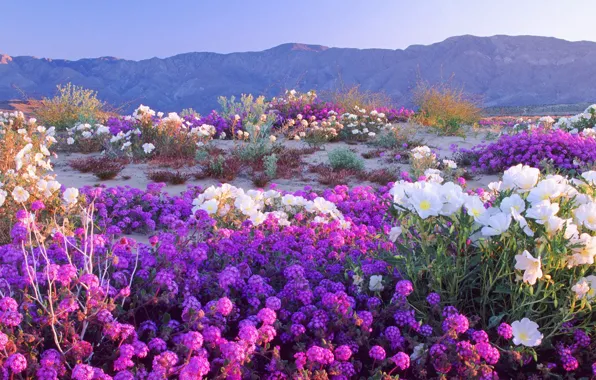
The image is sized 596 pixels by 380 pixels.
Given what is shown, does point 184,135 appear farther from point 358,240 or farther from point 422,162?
point 358,240

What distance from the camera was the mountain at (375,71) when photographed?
90000 millimetres

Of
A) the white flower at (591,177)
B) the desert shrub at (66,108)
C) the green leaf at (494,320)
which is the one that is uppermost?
the desert shrub at (66,108)

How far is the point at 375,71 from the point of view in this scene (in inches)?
4063

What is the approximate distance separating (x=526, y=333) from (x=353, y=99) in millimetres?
15611

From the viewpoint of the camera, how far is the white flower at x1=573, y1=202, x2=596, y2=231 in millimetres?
2342

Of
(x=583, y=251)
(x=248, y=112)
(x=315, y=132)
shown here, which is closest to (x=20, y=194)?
(x=583, y=251)

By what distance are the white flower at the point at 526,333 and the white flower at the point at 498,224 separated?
1.46 feet

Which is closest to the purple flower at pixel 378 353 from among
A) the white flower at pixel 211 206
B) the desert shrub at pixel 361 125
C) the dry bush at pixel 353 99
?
the white flower at pixel 211 206

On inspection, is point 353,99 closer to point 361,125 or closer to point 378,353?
point 361,125

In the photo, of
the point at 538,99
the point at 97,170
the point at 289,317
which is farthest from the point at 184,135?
the point at 538,99

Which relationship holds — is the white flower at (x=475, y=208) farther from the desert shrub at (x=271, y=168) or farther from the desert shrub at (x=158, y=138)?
the desert shrub at (x=158, y=138)

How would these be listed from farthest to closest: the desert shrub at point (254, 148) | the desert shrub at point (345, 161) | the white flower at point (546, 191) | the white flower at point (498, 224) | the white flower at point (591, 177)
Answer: the desert shrub at point (254, 148) → the desert shrub at point (345, 161) → the white flower at point (591, 177) → the white flower at point (546, 191) → the white flower at point (498, 224)

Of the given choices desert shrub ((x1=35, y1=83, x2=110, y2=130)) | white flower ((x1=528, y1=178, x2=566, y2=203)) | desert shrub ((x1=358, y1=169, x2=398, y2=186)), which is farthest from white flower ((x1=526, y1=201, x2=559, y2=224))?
desert shrub ((x1=35, y1=83, x2=110, y2=130))

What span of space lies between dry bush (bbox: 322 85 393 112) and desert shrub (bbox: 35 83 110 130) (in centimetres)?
767
